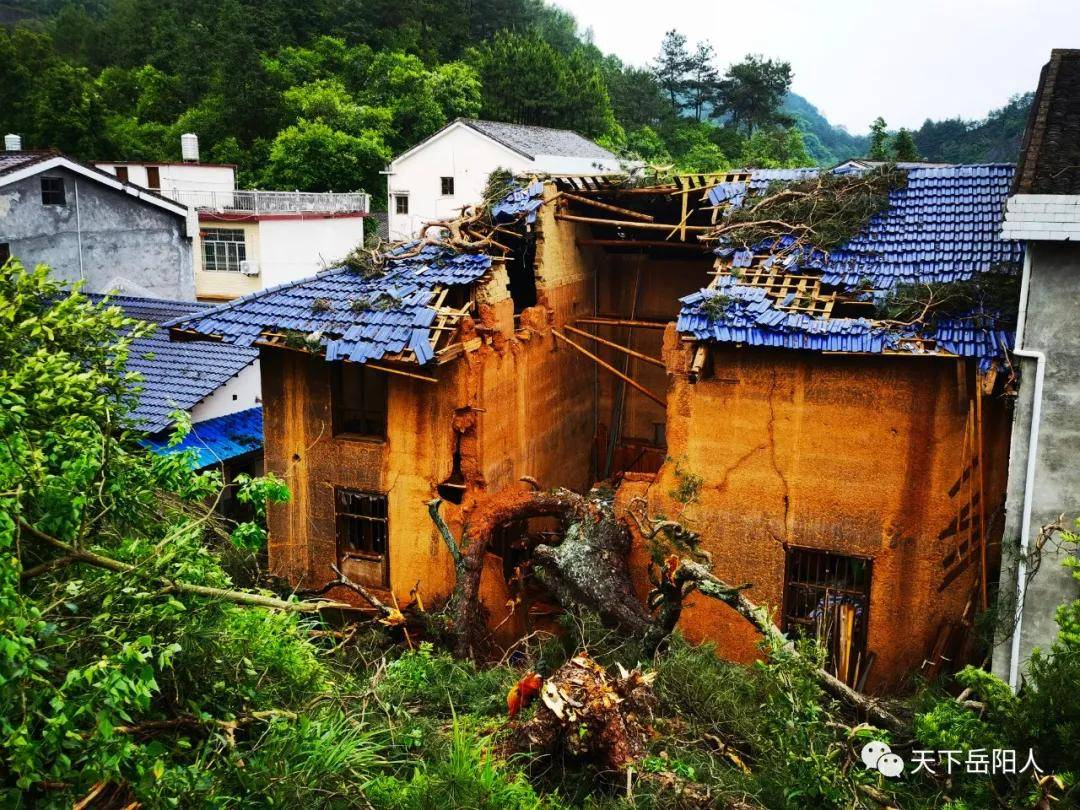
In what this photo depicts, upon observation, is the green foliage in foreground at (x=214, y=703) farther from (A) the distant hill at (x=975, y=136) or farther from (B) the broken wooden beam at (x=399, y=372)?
(A) the distant hill at (x=975, y=136)

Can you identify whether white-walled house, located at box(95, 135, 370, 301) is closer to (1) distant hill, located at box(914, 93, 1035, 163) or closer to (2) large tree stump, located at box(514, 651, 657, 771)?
(2) large tree stump, located at box(514, 651, 657, 771)

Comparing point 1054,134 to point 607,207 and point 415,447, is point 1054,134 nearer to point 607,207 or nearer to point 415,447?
point 607,207

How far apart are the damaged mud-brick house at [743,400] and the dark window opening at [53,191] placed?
511 inches

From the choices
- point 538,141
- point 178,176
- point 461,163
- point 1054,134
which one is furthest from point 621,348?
point 538,141

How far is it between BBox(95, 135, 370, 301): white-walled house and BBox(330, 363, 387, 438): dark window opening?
65.3 feet

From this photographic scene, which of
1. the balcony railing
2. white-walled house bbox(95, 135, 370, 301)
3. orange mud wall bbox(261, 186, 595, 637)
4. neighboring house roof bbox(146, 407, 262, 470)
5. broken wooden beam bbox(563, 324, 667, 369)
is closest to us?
orange mud wall bbox(261, 186, 595, 637)

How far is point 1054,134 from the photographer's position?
1007 centimetres

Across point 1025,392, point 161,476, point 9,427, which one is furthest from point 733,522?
point 9,427

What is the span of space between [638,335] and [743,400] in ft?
22.0

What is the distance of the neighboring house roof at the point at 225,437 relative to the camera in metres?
17.1

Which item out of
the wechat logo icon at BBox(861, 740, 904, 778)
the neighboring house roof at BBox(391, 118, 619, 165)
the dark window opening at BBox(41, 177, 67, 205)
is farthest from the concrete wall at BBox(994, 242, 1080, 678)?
the neighboring house roof at BBox(391, 118, 619, 165)

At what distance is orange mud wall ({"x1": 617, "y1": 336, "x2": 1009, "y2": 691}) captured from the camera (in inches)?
424

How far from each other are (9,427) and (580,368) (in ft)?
38.4

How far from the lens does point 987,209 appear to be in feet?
39.5
